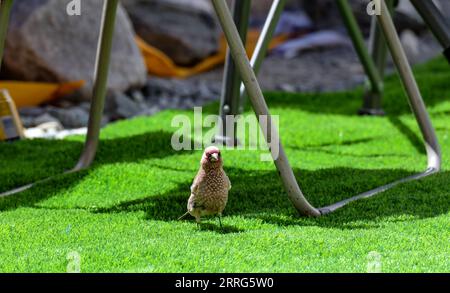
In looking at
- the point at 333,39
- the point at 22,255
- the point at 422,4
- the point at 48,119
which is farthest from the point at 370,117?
the point at 333,39

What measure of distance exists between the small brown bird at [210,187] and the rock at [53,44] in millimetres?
3643

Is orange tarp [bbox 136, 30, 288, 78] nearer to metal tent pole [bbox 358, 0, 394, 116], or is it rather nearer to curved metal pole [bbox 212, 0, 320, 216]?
metal tent pole [bbox 358, 0, 394, 116]

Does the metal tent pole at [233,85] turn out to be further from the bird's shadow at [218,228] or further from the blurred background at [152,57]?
the bird's shadow at [218,228]

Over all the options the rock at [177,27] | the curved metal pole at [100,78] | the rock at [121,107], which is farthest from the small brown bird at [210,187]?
the rock at [177,27]

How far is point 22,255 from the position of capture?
2.39m

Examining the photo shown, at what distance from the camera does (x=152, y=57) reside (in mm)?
7551

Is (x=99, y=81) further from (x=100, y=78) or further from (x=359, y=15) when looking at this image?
(x=359, y=15)

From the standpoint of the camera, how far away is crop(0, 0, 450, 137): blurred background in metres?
6.06

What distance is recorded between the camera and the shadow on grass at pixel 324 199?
2863 mm

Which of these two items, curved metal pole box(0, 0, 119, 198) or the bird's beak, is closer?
the bird's beak

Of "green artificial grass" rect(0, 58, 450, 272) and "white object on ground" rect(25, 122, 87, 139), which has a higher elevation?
"green artificial grass" rect(0, 58, 450, 272)

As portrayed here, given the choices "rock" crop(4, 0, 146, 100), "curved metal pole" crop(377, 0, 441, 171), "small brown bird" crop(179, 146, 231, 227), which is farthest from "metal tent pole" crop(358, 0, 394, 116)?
"small brown bird" crop(179, 146, 231, 227)
